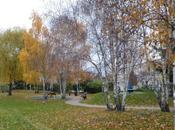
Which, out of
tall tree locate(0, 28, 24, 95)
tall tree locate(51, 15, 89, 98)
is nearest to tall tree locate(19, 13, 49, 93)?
tall tree locate(51, 15, 89, 98)

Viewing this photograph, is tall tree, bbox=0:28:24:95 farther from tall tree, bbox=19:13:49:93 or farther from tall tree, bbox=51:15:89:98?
tall tree, bbox=51:15:89:98

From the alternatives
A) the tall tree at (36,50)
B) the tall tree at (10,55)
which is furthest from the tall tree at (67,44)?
→ the tall tree at (10,55)

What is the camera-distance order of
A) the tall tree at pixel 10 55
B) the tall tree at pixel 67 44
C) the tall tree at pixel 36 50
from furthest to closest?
the tall tree at pixel 10 55
the tall tree at pixel 36 50
the tall tree at pixel 67 44

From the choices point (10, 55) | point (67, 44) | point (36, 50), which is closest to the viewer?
point (67, 44)

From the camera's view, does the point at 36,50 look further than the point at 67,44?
Yes

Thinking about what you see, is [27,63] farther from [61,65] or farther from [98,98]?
[98,98]

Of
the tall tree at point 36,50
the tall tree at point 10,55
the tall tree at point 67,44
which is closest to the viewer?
the tall tree at point 67,44

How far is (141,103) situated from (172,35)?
86.1 ft

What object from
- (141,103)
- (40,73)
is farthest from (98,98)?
(40,73)

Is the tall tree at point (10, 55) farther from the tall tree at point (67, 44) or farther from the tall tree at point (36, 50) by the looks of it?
the tall tree at point (67, 44)

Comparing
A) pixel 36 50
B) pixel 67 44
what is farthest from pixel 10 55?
pixel 67 44

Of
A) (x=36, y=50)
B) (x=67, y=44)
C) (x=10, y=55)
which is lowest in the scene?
(x=67, y=44)

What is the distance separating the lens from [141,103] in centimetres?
3575

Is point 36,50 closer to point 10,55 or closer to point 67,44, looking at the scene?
point 10,55
